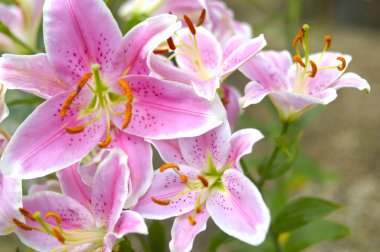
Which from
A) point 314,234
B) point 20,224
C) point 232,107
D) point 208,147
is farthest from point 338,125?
point 20,224

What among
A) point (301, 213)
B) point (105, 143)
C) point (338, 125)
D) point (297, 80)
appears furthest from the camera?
point (338, 125)

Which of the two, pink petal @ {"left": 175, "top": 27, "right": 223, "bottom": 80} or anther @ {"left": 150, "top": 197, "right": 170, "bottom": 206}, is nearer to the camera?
anther @ {"left": 150, "top": 197, "right": 170, "bottom": 206}

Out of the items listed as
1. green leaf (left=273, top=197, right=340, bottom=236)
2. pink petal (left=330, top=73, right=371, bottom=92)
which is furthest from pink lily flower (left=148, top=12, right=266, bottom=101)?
green leaf (left=273, top=197, right=340, bottom=236)

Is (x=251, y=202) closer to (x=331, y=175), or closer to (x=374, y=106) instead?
(x=331, y=175)

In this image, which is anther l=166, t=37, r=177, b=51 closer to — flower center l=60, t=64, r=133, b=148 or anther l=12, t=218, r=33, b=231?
flower center l=60, t=64, r=133, b=148

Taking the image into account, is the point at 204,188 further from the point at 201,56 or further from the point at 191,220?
the point at 201,56

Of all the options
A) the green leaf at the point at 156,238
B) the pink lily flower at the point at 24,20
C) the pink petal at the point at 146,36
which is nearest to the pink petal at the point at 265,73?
the pink petal at the point at 146,36

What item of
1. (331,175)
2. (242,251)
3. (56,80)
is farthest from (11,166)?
(331,175)

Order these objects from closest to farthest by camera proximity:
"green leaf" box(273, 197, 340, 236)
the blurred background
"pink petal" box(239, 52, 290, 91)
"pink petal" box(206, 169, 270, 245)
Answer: "pink petal" box(206, 169, 270, 245) < "pink petal" box(239, 52, 290, 91) < "green leaf" box(273, 197, 340, 236) < the blurred background
